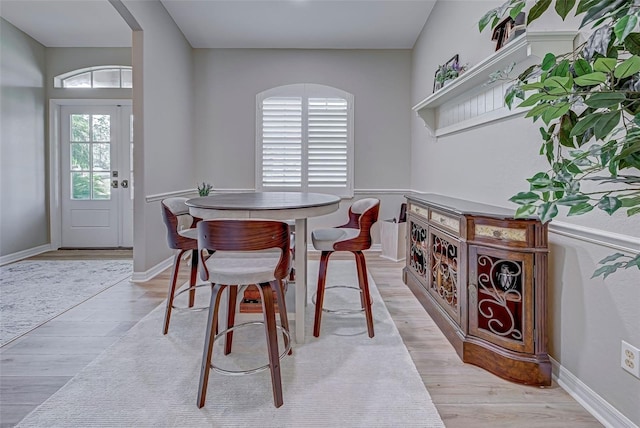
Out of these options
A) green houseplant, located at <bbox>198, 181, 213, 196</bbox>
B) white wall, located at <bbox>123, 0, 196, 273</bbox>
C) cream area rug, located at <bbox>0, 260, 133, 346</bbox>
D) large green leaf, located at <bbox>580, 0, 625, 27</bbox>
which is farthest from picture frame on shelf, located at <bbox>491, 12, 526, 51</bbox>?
cream area rug, located at <bbox>0, 260, 133, 346</bbox>

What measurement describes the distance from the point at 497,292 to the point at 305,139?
3572 mm

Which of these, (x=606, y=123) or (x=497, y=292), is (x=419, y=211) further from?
(x=606, y=123)

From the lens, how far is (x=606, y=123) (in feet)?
2.49

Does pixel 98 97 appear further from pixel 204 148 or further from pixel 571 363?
pixel 571 363

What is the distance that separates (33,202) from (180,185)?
6.86ft

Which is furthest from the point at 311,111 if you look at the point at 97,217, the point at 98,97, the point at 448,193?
the point at 97,217

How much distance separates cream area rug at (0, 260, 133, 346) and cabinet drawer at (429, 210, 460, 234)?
2.93 meters

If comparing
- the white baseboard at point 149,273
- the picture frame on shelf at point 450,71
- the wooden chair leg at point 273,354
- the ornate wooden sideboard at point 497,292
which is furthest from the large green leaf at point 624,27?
the white baseboard at point 149,273

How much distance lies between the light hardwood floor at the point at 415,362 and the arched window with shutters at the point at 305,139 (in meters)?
2.34

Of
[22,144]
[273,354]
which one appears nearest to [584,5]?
[273,354]

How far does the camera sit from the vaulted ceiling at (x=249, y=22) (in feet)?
12.7

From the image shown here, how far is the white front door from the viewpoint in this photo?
5.12 metres

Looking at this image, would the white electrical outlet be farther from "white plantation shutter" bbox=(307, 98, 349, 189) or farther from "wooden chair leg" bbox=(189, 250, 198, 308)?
"white plantation shutter" bbox=(307, 98, 349, 189)

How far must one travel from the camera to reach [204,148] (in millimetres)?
5059
